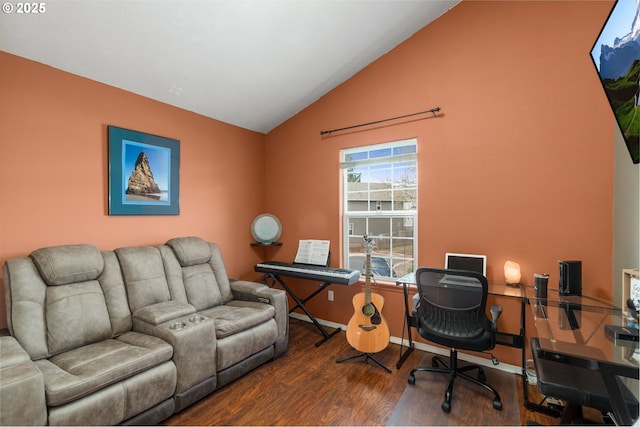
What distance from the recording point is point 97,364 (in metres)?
1.73

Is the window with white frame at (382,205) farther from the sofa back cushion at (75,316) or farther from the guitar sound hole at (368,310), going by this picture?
the sofa back cushion at (75,316)

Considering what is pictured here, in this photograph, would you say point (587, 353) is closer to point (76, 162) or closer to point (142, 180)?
point (142, 180)

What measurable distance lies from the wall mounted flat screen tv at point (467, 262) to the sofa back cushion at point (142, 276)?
101 inches

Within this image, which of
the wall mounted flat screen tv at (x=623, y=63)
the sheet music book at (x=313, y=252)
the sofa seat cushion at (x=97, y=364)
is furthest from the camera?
the sheet music book at (x=313, y=252)

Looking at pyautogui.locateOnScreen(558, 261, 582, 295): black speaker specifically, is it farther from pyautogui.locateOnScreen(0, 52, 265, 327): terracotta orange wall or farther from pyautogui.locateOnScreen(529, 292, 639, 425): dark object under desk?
pyautogui.locateOnScreen(0, 52, 265, 327): terracotta orange wall

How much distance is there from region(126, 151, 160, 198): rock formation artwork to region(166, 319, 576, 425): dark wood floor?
6.31 feet

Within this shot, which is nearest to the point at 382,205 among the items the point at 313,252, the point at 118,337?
the point at 313,252

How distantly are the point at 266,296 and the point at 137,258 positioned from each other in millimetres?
1180

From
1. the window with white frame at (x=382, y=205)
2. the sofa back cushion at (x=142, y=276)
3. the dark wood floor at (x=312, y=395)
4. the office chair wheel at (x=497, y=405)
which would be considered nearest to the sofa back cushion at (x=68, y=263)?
the sofa back cushion at (x=142, y=276)

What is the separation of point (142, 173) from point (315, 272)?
196 centimetres

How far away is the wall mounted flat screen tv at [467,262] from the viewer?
8.48ft

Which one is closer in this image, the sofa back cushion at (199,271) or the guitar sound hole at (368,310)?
the guitar sound hole at (368,310)

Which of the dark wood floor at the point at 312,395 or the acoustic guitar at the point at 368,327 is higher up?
the acoustic guitar at the point at 368,327

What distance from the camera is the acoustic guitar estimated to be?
2.59m
